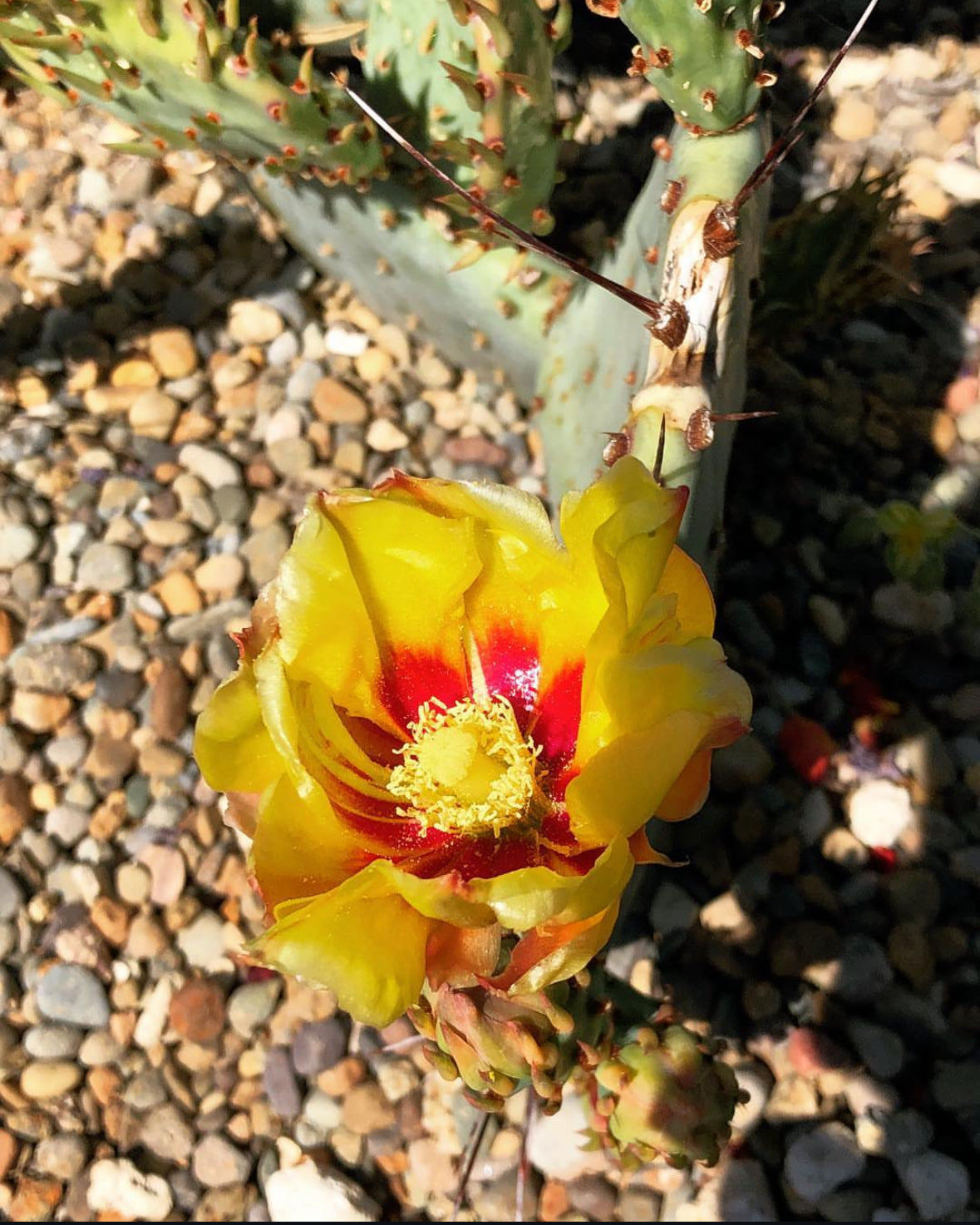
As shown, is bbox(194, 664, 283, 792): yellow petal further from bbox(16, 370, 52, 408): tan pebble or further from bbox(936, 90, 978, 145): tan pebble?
bbox(936, 90, 978, 145): tan pebble

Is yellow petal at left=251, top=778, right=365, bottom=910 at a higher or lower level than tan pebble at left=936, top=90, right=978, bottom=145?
lower

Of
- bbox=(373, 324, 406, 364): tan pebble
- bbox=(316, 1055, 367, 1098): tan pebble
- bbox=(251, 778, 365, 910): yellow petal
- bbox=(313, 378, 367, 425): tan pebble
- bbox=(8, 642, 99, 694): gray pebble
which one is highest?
bbox=(251, 778, 365, 910): yellow petal

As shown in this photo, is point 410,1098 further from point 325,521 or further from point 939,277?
point 939,277

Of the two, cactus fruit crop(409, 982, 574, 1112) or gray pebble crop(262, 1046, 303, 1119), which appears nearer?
cactus fruit crop(409, 982, 574, 1112)

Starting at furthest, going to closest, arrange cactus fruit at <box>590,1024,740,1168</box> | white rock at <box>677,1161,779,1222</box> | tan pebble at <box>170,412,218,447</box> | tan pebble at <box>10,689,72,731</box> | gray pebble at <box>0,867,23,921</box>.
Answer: tan pebble at <box>170,412,218,447</box> → tan pebble at <box>10,689,72,731</box> → gray pebble at <box>0,867,23,921</box> → white rock at <box>677,1161,779,1222</box> → cactus fruit at <box>590,1024,740,1168</box>

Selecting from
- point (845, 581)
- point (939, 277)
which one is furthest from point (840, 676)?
point (939, 277)

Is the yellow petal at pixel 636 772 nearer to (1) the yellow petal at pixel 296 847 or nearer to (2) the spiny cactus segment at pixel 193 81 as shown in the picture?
(1) the yellow petal at pixel 296 847

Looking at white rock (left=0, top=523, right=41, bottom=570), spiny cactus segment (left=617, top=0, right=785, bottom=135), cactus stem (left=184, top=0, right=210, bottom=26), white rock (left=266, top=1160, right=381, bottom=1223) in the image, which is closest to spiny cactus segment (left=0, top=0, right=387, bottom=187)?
cactus stem (left=184, top=0, right=210, bottom=26)

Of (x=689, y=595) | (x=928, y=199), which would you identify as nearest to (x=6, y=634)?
(x=689, y=595)

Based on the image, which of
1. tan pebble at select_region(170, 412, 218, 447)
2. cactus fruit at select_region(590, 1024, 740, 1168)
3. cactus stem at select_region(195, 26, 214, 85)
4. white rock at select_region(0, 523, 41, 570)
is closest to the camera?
cactus fruit at select_region(590, 1024, 740, 1168)
